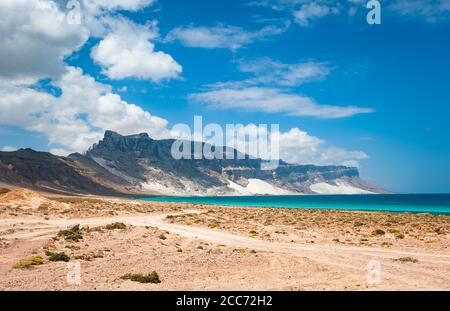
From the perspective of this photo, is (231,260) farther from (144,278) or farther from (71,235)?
(71,235)

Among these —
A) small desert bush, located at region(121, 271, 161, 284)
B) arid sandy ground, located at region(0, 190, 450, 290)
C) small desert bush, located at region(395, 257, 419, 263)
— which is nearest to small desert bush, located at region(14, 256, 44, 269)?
arid sandy ground, located at region(0, 190, 450, 290)

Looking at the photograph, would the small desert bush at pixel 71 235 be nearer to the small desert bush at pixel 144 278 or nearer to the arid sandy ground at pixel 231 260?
the arid sandy ground at pixel 231 260

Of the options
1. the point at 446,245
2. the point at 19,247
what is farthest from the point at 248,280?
the point at 446,245

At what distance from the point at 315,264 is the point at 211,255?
6659 mm

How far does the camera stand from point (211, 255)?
80.6 ft

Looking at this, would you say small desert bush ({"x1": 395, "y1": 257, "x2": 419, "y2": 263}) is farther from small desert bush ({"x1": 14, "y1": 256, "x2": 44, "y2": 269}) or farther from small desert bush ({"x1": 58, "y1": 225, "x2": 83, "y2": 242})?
small desert bush ({"x1": 58, "y1": 225, "x2": 83, "y2": 242})

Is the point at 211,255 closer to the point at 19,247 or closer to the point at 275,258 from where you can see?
the point at 275,258

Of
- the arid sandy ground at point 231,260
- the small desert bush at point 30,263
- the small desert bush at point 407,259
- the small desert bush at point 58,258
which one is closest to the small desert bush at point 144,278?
the arid sandy ground at point 231,260

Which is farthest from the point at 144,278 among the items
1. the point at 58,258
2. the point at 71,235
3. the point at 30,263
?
the point at 71,235

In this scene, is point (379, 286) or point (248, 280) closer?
point (379, 286)

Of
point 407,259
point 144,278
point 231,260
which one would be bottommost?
point 231,260

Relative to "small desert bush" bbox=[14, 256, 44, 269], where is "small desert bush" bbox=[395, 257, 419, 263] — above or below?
below

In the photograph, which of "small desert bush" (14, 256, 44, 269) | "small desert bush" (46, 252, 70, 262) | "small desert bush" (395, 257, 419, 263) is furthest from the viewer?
"small desert bush" (395, 257, 419, 263)
